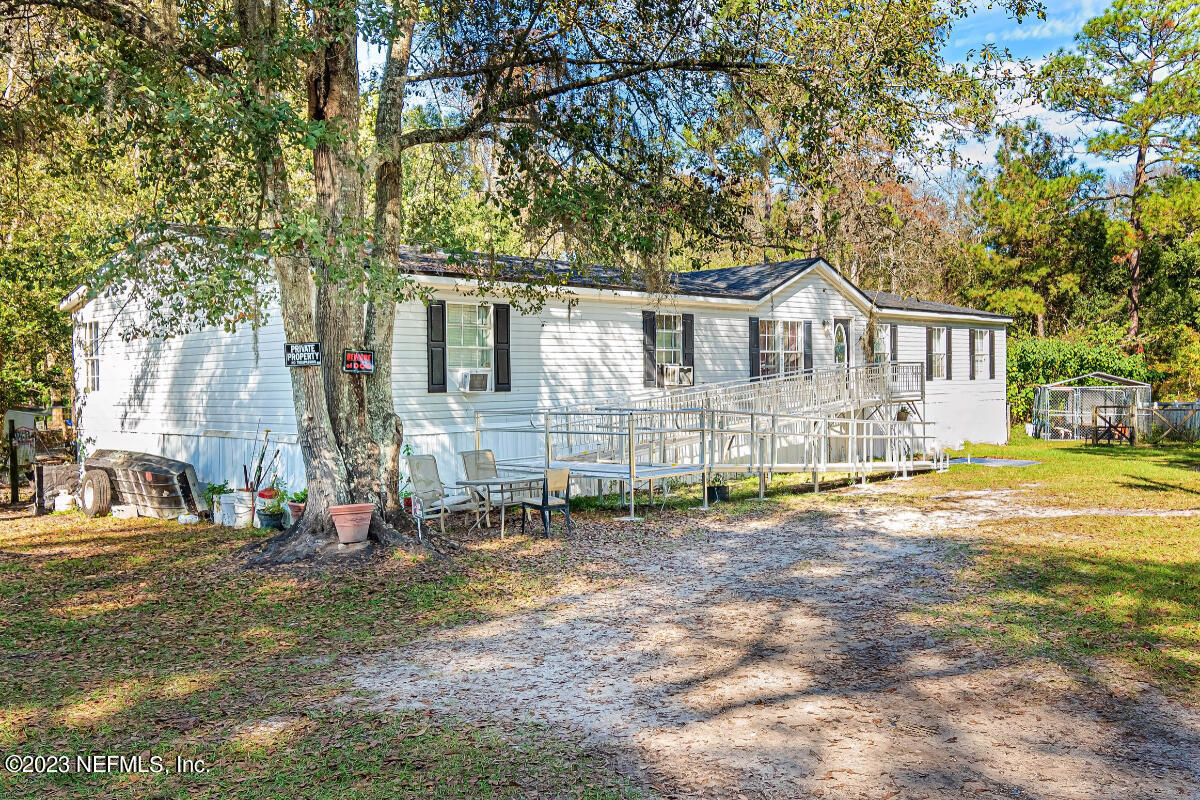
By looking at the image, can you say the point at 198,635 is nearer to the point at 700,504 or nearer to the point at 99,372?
the point at 700,504

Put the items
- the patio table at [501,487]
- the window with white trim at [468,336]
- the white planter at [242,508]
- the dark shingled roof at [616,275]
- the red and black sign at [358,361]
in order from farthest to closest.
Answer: the window with white trim at [468,336]
the white planter at [242,508]
the dark shingled roof at [616,275]
the patio table at [501,487]
the red and black sign at [358,361]

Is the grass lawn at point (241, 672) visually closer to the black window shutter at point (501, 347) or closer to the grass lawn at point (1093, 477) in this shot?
the black window shutter at point (501, 347)

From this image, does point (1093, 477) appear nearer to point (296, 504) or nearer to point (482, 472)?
point (482, 472)

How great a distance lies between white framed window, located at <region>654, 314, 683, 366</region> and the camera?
17.4m

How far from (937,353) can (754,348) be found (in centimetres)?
799

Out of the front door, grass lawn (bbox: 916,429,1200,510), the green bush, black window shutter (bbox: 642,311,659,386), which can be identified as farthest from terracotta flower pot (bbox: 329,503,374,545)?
the green bush

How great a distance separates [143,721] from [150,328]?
12185 millimetres

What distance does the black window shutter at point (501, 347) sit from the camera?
14523mm

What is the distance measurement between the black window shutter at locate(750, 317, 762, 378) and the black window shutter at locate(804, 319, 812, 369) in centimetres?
168

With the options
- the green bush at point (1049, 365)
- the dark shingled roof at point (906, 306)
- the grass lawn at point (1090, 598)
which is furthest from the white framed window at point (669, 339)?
the green bush at point (1049, 365)

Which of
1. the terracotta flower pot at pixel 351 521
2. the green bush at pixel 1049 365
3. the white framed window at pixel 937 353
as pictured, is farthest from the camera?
the green bush at pixel 1049 365

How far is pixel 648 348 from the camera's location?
17156mm

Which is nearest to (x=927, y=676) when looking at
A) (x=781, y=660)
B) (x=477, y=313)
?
(x=781, y=660)

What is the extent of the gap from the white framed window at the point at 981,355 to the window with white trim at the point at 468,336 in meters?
17.0
